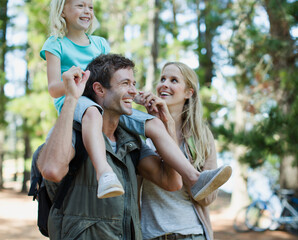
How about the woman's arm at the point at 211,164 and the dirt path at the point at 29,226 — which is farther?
the dirt path at the point at 29,226

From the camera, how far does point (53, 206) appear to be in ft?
6.61

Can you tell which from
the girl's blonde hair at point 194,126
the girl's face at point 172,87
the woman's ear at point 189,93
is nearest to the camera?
the girl's blonde hair at point 194,126

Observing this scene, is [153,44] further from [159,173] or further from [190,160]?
[159,173]

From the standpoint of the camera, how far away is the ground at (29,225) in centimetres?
908

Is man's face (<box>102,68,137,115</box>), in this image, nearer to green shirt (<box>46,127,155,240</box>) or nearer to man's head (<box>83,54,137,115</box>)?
man's head (<box>83,54,137,115</box>)

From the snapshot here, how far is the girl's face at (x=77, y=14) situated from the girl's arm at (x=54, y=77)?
37cm

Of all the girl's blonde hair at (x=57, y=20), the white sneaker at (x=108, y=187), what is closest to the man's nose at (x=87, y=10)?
the girl's blonde hair at (x=57, y=20)

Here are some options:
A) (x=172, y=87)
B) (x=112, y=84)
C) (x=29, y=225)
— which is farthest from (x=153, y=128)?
(x=29, y=225)

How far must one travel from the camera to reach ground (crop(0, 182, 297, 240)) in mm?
9078

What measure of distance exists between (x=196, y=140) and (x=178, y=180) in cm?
50

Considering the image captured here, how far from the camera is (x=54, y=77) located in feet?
8.13

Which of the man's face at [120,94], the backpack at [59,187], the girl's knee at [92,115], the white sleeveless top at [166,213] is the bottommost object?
the white sleeveless top at [166,213]

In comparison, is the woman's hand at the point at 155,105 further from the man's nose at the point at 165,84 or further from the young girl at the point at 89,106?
the man's nose at the point at 165,84

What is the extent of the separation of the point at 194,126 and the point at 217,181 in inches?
29.1
